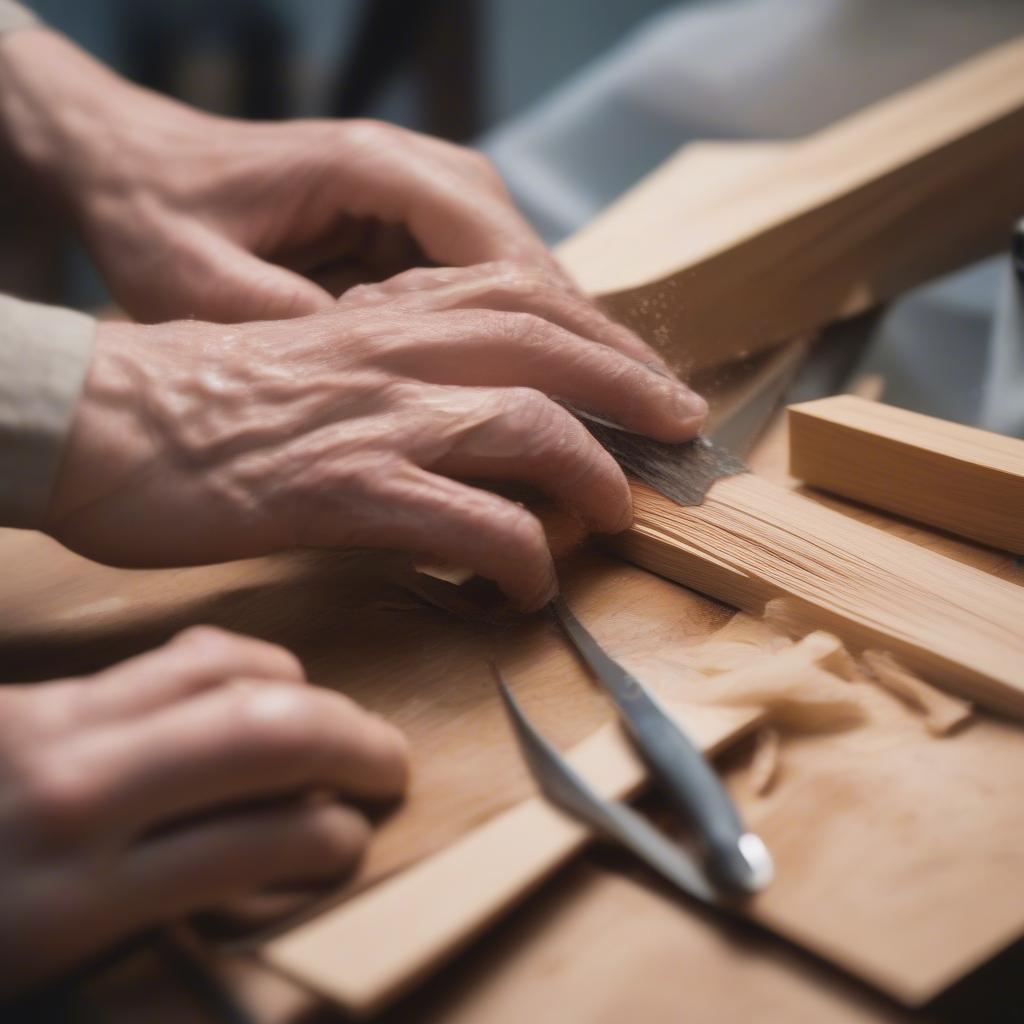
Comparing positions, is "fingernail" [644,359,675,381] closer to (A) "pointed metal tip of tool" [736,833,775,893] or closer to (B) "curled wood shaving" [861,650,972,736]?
(B) "curled wood shaving" [861,650,972,736]

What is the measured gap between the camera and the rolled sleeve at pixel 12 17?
1.61 m

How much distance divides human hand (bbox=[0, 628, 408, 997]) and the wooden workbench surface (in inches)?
2.2

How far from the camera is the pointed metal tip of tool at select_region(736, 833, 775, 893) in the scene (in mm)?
673

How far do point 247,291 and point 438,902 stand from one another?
2.87ft

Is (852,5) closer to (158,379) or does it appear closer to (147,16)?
(158,379)

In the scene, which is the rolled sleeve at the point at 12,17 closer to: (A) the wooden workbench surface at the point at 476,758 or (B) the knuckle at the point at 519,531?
(A) the wooden workbench surface at the point at 476,758

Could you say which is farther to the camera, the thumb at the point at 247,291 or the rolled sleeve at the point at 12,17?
the rolled sleeve at the point at 12,17

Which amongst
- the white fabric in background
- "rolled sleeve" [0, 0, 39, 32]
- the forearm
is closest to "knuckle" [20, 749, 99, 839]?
Result: the forearm

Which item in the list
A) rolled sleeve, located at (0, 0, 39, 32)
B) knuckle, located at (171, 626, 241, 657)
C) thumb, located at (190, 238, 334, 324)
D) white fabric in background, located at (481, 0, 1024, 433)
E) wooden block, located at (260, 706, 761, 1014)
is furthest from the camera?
white fabric in background, located at (481, 0, 1024, 433)

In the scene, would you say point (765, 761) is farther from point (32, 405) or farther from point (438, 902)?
point (32, 405)

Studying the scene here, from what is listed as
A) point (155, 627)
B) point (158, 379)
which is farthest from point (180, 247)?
point (155, 627)

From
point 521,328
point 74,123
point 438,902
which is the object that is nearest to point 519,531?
point 521,328

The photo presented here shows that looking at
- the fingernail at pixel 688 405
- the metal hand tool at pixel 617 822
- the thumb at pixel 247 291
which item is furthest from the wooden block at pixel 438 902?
the thumb at pixel 247 291

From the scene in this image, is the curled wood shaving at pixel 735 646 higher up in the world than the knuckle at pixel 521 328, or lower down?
lower down
